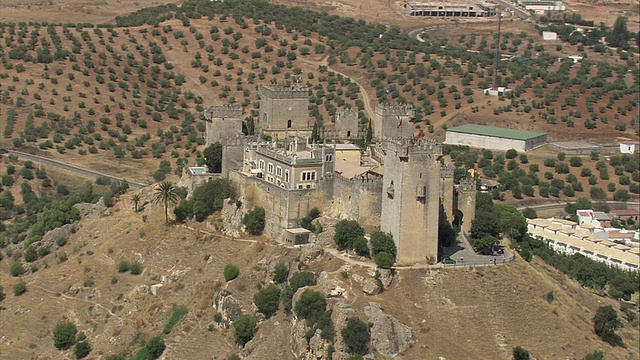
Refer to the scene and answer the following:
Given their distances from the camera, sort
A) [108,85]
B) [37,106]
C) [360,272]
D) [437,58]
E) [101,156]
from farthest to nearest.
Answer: [437,58]
[108,85]
[37,106]
[101,156]
[360,272]

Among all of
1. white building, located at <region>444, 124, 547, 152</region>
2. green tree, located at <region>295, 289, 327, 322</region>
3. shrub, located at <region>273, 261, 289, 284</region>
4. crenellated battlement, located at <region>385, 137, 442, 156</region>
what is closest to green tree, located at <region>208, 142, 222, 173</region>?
shrub, located at <region>273, 261, 289, 284</region>

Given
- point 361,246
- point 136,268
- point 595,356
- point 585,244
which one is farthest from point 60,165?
point 595,356

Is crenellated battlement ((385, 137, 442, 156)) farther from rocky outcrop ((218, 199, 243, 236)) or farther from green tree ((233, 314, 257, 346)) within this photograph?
rocky outcrop ((218, 199, 243, 236))

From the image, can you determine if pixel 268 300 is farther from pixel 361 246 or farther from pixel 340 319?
pixel 340 319

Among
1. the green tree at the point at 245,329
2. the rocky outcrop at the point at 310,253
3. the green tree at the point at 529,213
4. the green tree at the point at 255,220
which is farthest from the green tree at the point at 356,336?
the green tree at the point at 529,213

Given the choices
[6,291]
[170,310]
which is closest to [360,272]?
[170,310]

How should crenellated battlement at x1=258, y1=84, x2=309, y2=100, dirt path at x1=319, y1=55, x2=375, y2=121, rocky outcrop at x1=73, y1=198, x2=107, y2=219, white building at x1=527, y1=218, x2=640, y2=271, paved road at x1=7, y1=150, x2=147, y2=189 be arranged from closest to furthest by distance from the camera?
crenellated battlement at x1=258, y1=84, x2=309, y2=100
rocky outcrop at x1=73, y1=198, x2=107, y2=219
white building at x1=527, y1=218, x2=640, y2=271
paved road at x1=7, y1=150, x2=147, y2=189
dirt path at x1=319, y1=55, x2=375, y2=121

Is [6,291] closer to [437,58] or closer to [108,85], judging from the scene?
[108,85]
